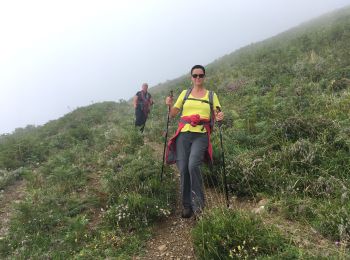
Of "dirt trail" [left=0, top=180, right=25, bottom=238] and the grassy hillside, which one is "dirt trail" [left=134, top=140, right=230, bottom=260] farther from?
"dirt trail" [left=0, top=180, right=25, bottom=238]

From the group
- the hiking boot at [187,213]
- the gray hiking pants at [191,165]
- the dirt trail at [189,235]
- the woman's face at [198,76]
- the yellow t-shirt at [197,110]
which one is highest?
the woman's face at [198,76]

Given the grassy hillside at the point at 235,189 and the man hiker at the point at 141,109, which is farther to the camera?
the man hiker at the point at 141,109

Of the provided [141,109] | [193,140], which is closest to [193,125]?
[193,140]

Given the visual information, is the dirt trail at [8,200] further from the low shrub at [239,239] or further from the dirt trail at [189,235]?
the low shrub at [239,239]

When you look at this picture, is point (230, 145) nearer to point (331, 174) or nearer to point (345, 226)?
point (331, 174)

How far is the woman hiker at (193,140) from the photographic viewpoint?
18.7 ft

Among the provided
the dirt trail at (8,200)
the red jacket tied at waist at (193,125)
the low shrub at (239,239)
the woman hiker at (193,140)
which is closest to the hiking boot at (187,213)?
the woman hiker at (193,140)

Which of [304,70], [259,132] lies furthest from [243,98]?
[259,132]

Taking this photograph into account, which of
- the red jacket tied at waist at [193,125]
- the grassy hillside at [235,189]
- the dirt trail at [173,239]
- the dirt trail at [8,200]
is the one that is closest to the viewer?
the grassy hillside at [235,189]

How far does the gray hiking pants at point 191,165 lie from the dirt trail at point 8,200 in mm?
3178

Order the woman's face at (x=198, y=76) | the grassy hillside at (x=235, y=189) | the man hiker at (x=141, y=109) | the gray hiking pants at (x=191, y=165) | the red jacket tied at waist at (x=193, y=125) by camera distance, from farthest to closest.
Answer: the man hiker at (x=141, y=109)
the woman's face at (x=198, y=76)
the red jacket tied at waist at (x=193, y=125)
the gray hiking pants at (x=191, y=165)
the grassy hillside at (x=235, y=189)

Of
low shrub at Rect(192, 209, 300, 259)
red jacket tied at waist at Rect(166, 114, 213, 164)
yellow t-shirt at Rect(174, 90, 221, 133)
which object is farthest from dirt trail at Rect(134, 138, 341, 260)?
yellow t-shirt at Rect(174, 90, 221, 133)

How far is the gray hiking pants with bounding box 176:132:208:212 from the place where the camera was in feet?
18.5

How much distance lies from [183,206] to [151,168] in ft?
4.54
